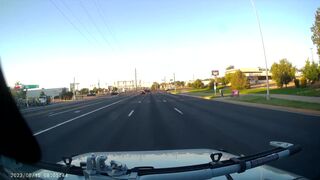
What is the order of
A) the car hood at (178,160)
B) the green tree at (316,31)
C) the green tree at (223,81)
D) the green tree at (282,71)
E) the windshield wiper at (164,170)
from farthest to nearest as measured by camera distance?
the green tree at (223,81), the green tree at (282,71), the green tree at (316,31), the car hood at (178,160), the windshield wiper at (164,170)

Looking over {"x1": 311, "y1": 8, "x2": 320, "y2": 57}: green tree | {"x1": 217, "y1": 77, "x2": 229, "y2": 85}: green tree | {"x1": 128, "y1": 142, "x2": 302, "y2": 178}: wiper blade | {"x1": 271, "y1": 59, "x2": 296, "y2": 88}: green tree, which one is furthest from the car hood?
{"x1": 217, "y1": 77, "x2": 229, "y2": 85}: green tree

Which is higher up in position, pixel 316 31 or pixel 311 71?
pixel 316 31

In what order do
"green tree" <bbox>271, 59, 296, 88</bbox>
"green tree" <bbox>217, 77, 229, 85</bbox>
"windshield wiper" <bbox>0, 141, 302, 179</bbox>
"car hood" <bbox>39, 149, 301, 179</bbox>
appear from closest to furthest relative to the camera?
1. "windshield wiper" <bbox>0, 141, 302, 179</bbox>
2. "car hood" <bbox>39, 149, 301, 179</bbox>
3. "green tree" <bbox>271, 59, 296, 88</bbox>
4. "green tree" <bbox>217, 77, 229, 85</bbox>

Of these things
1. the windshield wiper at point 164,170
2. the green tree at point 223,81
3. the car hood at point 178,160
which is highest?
the green tree at point 223,81

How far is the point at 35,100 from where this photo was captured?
6938cm

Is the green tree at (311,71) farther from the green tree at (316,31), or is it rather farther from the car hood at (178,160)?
the car hood at (178,160)

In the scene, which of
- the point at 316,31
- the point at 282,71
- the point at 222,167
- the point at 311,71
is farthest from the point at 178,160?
the point at 282,71

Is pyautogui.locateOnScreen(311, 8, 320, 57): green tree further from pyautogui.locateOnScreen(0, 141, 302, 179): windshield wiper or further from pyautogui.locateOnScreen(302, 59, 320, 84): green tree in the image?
pyautogui.locateOnScreen(0, 141, 302, 179): windshield wiper

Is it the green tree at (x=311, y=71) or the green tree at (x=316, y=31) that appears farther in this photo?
the green tree at (x=311, y=71)

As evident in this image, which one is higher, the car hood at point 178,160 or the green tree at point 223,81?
the green tree at point 223,81

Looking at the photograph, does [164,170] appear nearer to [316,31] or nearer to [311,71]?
[316,31]

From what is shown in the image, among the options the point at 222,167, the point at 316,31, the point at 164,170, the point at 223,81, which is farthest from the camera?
the point at 223,81

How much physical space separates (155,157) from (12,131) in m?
3.90

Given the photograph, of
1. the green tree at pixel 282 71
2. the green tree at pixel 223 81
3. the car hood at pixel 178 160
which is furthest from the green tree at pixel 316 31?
the green tree at pixel 223 81
